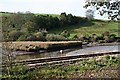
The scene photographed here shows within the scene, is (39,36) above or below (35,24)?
below

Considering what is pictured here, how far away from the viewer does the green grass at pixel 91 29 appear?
95613 mm

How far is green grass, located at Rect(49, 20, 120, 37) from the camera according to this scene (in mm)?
95613

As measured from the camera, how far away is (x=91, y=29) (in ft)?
330

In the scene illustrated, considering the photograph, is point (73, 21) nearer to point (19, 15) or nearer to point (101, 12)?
point (19, 15)

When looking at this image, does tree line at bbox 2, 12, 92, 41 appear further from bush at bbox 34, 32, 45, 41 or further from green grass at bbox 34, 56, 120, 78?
green grass at bbox 34, 56, 120, 78

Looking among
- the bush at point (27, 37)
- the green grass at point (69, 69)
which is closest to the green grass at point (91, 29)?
the bush at point (27, 37)

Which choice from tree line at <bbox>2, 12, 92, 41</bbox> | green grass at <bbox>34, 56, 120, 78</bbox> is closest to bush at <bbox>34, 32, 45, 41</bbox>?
tree line at <bbox>2, 12, 92, 41</bbox>

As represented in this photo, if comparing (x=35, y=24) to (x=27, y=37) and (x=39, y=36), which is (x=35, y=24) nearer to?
(x=39, y=36)

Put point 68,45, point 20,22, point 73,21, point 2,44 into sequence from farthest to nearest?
point 73,21
point 20,22
point 68,45
point 2,44

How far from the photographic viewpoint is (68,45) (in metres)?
70.9

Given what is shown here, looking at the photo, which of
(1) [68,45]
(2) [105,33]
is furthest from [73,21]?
(1) [68,45]

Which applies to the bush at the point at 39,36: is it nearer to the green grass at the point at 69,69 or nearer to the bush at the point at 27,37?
the bush at the point at 27,37

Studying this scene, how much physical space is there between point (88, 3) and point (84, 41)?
5323 centimetres

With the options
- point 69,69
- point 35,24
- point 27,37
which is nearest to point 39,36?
point 27,37
